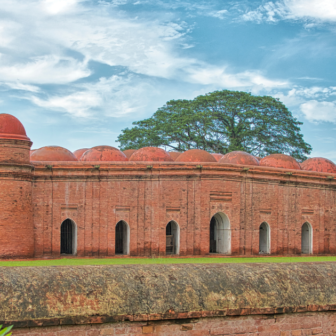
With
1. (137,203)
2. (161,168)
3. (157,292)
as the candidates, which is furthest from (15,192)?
(157,292)

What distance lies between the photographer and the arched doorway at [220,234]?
1784 cm

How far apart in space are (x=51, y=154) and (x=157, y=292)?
12971 mm

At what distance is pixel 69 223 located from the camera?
17.1 metres

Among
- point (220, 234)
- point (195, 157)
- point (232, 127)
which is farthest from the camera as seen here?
point (232, 127)

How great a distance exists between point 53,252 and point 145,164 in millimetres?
4271

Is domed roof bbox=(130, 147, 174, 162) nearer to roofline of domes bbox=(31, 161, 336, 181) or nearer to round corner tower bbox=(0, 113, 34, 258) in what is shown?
roofline of domes bbox=(31, 161, 336, 181)

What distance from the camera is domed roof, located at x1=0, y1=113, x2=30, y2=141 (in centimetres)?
1518

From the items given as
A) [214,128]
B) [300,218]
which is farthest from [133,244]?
[214,128]

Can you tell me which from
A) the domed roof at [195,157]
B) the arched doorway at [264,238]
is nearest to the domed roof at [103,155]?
the domed roof at [195,157]

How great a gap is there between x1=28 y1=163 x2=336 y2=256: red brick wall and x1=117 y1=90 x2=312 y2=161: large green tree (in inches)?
488

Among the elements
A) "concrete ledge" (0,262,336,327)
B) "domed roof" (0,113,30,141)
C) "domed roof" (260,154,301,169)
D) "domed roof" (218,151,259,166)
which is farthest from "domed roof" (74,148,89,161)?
"concrete ledge" (0,262,336,327)

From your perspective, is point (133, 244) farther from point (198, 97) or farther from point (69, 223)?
point (198, 97)

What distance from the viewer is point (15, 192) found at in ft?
49.2

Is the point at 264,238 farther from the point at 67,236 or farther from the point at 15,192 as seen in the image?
the point at 15,192
